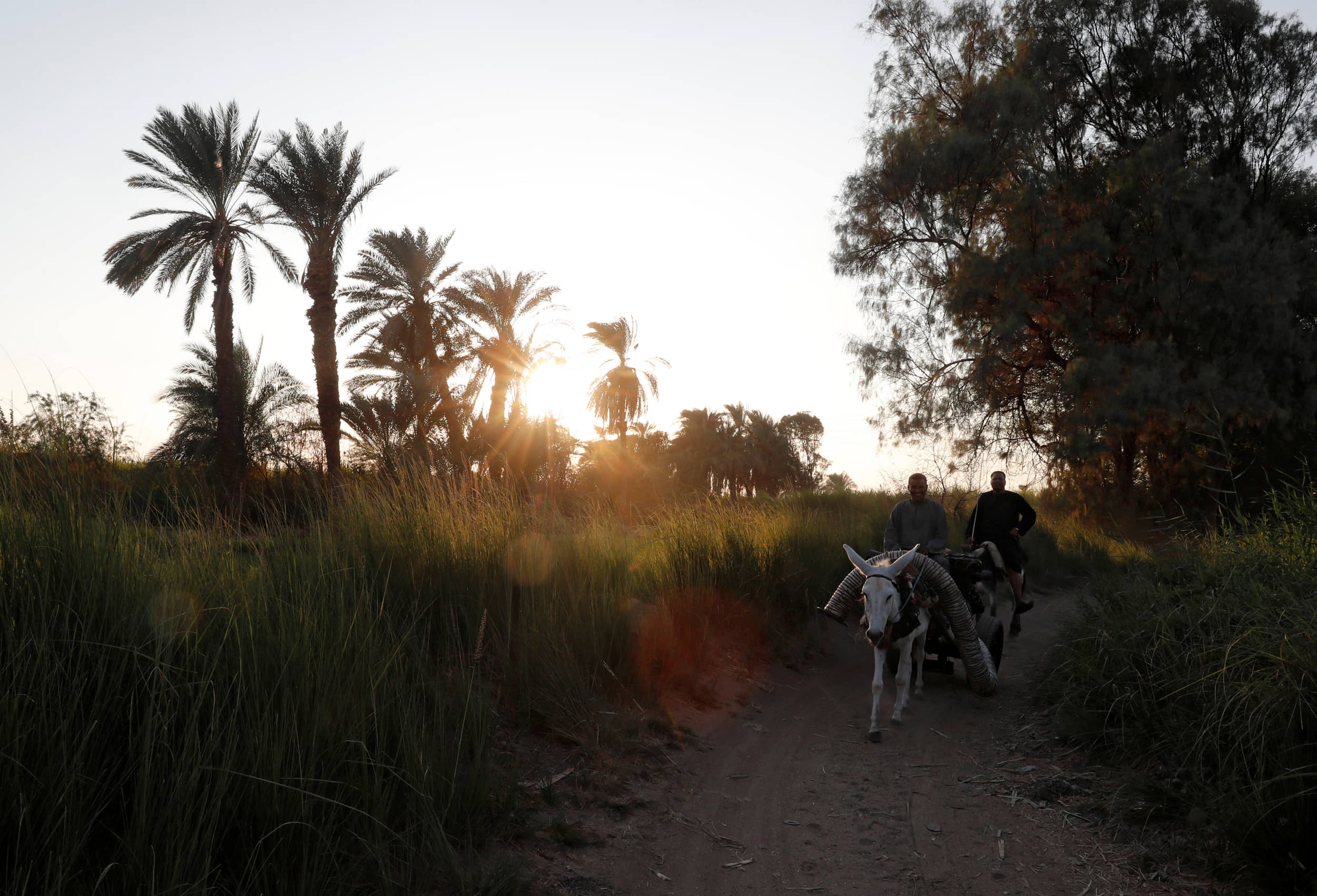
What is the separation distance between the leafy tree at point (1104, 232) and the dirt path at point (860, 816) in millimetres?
15211

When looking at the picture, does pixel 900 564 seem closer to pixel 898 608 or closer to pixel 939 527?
pixel 898 608

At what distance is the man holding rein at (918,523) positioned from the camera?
8586mm

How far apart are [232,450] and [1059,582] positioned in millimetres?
25031

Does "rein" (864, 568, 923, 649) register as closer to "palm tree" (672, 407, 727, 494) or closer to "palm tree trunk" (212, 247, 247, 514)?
"palm tree trunk" (212, 247, 247, 514)

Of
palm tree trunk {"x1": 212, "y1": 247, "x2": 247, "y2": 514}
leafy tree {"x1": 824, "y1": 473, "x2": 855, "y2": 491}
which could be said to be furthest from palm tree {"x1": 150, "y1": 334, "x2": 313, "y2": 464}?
leafy tree {"x1": 824, "y1": 473, "x2": 855, "y2": 491}

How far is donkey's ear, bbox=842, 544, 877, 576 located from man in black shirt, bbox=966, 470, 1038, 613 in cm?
383

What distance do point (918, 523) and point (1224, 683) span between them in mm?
4250

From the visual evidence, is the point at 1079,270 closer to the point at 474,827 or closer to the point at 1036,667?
the point at 1036,667

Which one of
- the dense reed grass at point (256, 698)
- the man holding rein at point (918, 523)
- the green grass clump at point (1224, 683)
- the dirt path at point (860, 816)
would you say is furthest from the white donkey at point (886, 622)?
the dense reed grass at point (256, 698)

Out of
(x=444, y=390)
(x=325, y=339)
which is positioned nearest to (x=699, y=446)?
(x=444, y=390)

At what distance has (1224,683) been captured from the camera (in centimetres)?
454

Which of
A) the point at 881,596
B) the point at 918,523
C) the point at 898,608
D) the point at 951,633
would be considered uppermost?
the point at 918,523

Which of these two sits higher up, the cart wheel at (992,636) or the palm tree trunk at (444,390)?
the palm tree trunk at (444,390)

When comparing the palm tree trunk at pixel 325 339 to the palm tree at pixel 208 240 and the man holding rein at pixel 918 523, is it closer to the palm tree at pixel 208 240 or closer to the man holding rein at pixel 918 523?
the palm tree at pixel 208 240
